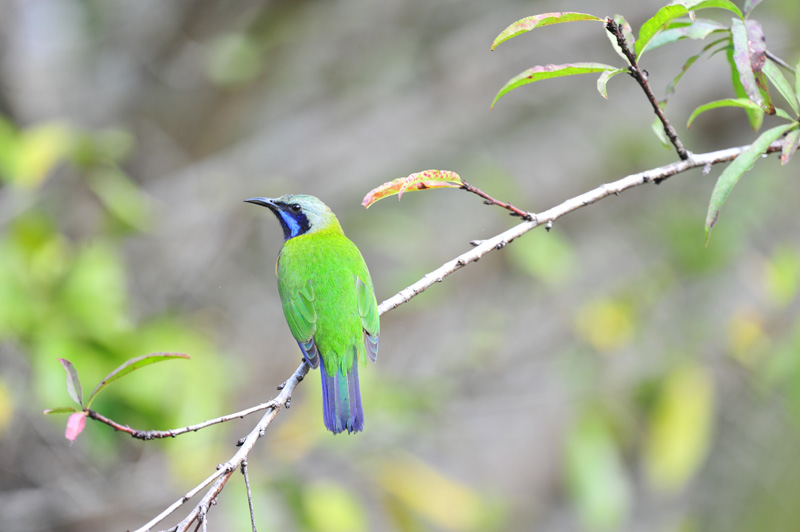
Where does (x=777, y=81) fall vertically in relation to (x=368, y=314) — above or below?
below

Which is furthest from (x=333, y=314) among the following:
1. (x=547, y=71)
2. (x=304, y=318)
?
(x=547, y=71)

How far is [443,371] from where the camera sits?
604 centimetres

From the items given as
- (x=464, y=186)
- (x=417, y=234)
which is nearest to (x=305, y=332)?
(x=464, y=186)

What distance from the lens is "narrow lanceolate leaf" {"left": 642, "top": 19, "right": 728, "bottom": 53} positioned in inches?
89.9

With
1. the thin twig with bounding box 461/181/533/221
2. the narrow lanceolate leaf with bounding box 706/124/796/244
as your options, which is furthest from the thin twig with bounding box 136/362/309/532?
the narrow lanceolate leaf with bounding box 706/124/796/244

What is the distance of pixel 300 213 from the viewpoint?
11.8 ft

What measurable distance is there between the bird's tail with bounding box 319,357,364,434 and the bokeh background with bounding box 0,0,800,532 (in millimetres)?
1816

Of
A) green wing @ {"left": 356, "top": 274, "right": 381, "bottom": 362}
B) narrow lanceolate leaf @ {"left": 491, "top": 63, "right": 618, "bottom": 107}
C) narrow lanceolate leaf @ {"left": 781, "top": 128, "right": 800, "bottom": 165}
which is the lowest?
narrow lanceolate leaf @ {"left": 781, "top": 128, "right": 800, "bottom": 165}

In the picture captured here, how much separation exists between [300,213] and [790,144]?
2114 millimetres

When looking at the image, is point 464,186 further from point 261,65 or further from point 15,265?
point 261,65

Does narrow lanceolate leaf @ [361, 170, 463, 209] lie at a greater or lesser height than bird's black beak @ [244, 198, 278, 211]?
lesser

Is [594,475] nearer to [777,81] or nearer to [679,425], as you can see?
[679,425]

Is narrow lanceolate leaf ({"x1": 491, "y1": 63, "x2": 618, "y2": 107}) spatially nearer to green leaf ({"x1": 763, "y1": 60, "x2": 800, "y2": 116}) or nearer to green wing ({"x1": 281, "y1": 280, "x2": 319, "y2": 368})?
green leaf ({"x1": 763, "y1": 60, "x2": 800, "y2": 116})

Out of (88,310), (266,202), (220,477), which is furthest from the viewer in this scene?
(88,310)
